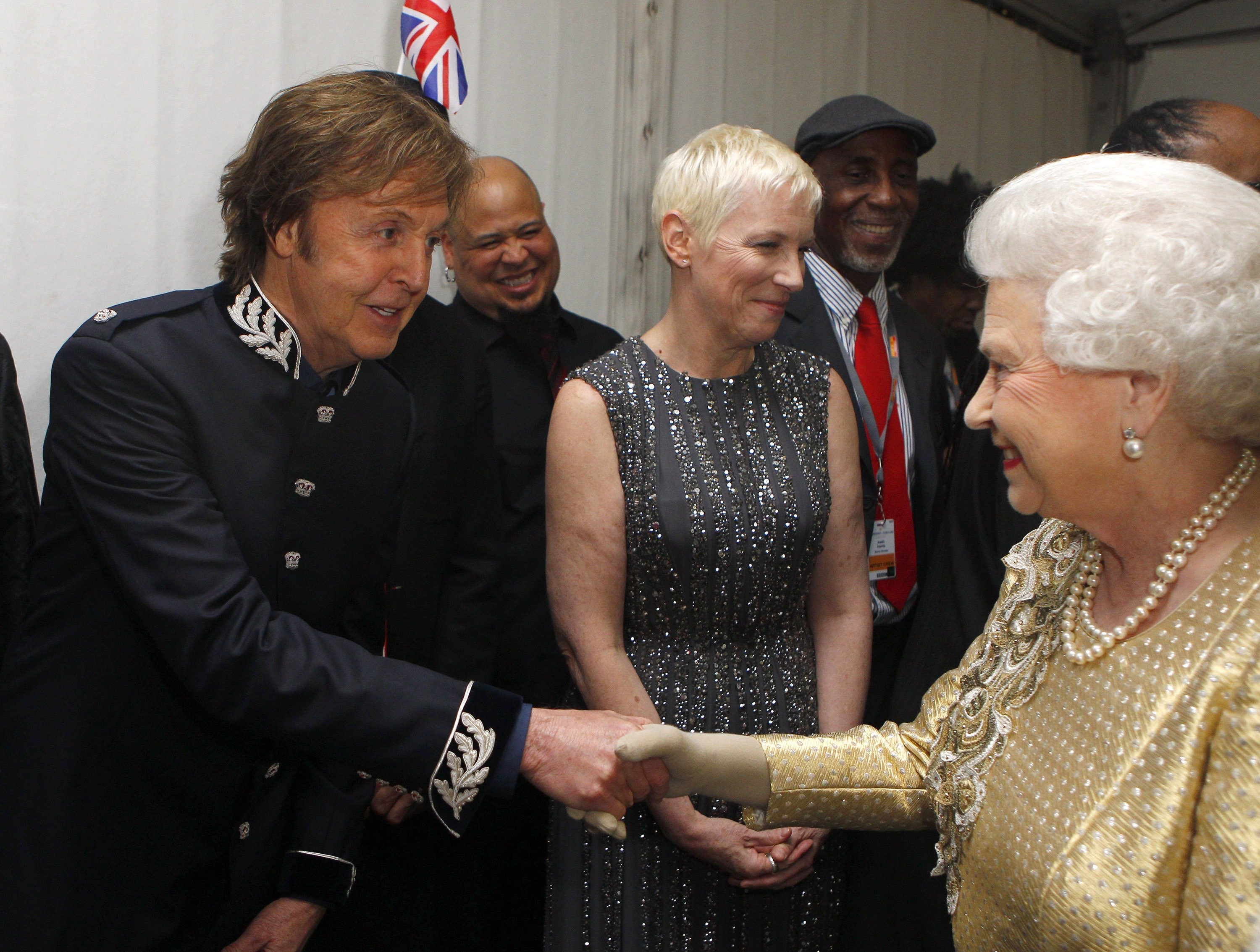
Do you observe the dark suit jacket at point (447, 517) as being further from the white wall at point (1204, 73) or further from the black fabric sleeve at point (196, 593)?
the white wall at point (1204, 73)

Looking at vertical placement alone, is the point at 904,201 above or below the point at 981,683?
above

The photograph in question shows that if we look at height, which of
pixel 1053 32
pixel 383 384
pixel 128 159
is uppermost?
pixel 1053 32

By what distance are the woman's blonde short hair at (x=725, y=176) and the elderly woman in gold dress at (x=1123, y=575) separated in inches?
27.5

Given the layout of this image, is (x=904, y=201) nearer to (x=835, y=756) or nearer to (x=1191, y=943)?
(x=835, y=756)

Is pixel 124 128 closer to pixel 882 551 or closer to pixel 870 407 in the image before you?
pixel 870 407

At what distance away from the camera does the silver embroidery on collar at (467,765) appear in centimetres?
150

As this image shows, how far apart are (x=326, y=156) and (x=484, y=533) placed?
793 mm

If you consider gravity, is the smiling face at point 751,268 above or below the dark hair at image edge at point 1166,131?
below

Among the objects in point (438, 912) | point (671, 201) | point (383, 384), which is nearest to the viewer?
point (383, 384)

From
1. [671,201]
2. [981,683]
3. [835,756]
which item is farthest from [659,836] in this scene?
[671,201]

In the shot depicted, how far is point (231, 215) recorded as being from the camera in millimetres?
1643

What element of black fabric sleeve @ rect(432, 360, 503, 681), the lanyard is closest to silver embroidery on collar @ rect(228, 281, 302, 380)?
black fabric sleeve @ rect(432, 360, 503, 681)

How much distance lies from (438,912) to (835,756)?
1377mm

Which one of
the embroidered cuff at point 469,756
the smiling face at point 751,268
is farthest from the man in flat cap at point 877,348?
the embroidered cuff at point 469,756
